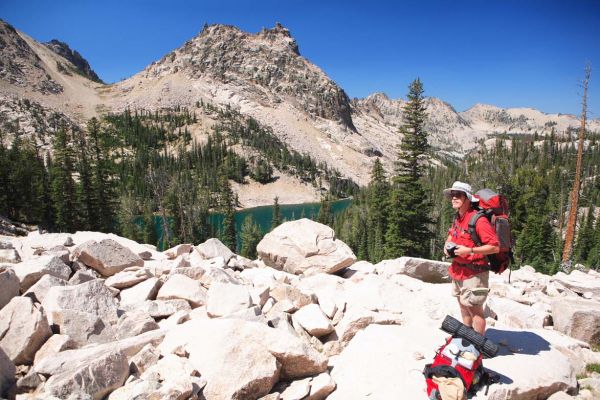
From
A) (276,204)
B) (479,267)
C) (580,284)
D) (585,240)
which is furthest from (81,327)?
(585,240)

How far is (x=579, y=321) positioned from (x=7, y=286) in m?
11.8

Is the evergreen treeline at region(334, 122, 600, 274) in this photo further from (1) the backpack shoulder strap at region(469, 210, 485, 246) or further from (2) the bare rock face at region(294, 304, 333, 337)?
(1) the backpack shoulder strap at region(469, 210, 485, 246)

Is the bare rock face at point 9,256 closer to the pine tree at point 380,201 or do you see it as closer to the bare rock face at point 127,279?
the bare rock face at point 127,279

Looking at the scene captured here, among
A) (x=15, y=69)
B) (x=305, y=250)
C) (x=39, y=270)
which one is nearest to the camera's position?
(x=39, y=270)

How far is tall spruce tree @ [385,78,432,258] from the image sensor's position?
88.6 ft

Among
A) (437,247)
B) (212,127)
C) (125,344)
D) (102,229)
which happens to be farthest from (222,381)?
(212,127)

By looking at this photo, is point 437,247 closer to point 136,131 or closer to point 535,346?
point 535,346

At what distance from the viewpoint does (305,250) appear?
37.7ft

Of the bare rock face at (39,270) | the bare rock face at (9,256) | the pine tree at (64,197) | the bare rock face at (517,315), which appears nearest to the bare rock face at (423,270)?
the bare rock face at (517,315)

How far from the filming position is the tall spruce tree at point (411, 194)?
2701 centimetres

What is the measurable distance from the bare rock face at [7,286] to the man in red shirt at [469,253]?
7.58 meters

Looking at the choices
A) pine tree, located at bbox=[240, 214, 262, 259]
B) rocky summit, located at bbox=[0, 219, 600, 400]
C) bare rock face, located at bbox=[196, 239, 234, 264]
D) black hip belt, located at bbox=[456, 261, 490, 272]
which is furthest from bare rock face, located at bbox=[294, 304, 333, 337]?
pine tree, located at bbox=[240, 214, 262, 259]

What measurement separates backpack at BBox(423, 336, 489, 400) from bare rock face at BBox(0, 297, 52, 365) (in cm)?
585

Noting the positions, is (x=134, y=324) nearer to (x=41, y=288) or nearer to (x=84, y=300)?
(x=84, y=300)
